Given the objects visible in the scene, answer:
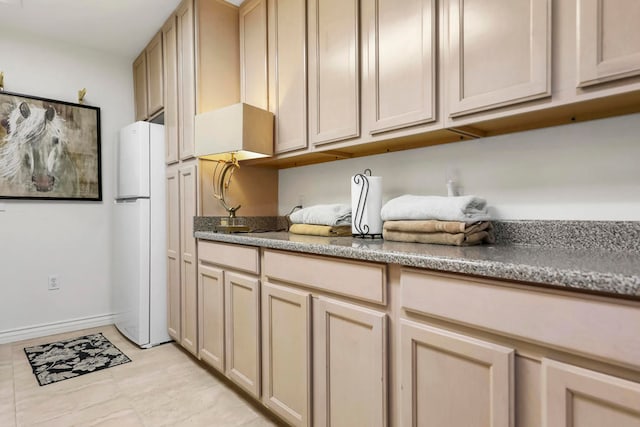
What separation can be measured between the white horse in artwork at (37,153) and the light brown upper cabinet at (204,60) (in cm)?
125

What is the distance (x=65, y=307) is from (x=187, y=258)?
1.50m

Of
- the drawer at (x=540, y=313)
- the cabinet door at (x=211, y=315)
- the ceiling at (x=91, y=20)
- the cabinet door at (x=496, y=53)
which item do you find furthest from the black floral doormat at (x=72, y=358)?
the cabinet door at (x=496, y=53)

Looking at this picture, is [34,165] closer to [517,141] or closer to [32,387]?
[32,387]

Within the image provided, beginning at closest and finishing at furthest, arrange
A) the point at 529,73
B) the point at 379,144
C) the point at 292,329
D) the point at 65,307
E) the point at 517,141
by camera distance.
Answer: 1. the point at 529,73
2. the point at 517,141
3. the point at 292,329
4. the point at 379,144
5. the point at 65,307

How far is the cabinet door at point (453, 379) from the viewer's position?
0.85m

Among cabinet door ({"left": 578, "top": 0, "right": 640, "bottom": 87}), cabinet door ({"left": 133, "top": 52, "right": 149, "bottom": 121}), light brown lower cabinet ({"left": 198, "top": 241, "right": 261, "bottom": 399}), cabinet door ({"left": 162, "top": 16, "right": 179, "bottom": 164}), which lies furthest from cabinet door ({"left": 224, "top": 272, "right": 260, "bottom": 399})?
cabinet door ({"left": 133, "top": 52, "right": 149, "bottom": 121})

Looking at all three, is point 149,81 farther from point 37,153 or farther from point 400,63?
point 400,63

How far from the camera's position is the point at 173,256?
253cm

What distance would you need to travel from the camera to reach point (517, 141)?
1364 mm

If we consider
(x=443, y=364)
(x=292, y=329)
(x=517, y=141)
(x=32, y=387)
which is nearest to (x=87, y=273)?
(x=32, y=387)

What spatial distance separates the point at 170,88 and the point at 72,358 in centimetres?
201

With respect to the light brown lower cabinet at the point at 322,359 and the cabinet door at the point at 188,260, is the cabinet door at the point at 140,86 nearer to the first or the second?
the cabinet door at the point at 188,260

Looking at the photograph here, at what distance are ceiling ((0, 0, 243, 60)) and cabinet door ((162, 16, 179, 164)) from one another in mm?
125

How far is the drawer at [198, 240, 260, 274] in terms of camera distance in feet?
5.56
